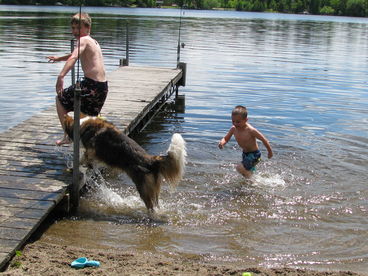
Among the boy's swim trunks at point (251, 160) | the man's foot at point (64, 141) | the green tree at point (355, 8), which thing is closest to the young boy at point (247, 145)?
the boy's swim trunks at point (251, 160)

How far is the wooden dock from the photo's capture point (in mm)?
4996

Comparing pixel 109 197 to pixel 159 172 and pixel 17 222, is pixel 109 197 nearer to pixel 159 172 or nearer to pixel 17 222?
pixel 159 172

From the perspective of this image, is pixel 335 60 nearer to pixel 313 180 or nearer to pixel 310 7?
pixel 313 180

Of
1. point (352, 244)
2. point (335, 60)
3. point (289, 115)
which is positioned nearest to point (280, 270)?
point (352, 244)

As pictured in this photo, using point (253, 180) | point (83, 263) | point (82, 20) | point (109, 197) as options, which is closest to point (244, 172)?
point (253, 180)

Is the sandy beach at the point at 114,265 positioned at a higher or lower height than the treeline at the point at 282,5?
lower

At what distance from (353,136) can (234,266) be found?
691 centimetres

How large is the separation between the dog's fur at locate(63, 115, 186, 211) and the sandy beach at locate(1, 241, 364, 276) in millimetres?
1008

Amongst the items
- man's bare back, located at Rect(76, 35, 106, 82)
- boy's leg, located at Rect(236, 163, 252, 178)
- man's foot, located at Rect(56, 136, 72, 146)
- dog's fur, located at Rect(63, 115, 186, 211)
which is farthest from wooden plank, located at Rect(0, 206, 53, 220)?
boy's leg, located at Rect(236, 163, 252, 178)

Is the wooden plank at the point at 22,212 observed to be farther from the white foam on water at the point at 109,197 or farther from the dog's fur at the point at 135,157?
the white foam on water at the point at 109,197

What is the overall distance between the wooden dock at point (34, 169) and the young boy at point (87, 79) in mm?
559

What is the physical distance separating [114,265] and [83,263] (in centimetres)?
31

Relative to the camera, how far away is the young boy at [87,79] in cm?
669

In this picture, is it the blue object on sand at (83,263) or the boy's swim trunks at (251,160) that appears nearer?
the blue object on sand at (83,263)
